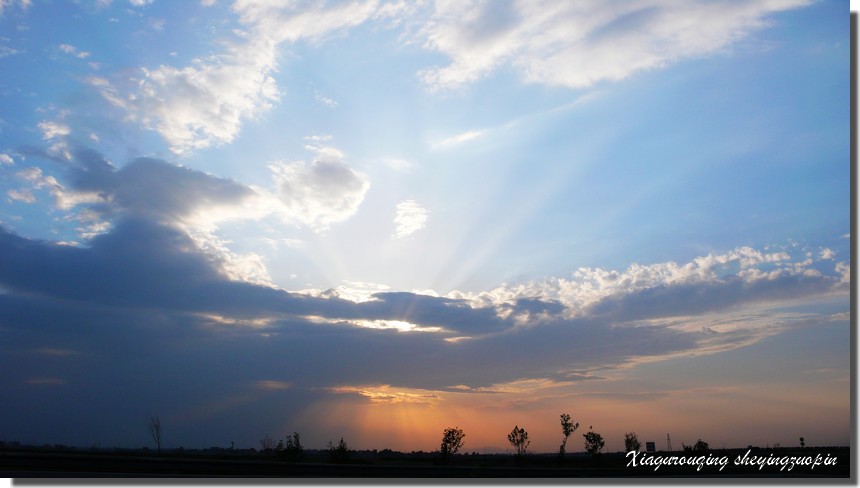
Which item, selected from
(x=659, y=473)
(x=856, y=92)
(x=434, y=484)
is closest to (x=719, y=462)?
(x=659, y=473)

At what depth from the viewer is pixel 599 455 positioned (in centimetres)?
7994

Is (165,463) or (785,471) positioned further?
(165,463)

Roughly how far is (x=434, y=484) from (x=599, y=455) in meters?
57.1

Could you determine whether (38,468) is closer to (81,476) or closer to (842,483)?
(81,476)

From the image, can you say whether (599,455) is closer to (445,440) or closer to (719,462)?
(445,440)

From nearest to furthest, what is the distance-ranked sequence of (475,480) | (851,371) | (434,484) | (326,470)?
(851,371), (434,484), (475,480), (326,470)

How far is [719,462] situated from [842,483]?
11766 mm

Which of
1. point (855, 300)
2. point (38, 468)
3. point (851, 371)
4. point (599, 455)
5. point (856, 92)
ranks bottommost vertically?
point (599, 455)

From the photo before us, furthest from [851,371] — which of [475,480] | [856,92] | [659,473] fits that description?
[475,480]

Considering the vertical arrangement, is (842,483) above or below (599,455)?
above

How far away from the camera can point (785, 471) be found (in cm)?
3962

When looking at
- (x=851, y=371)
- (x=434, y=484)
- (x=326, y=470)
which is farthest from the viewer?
(x=326, y=470)

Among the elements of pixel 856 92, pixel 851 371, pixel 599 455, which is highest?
pixel 856 92

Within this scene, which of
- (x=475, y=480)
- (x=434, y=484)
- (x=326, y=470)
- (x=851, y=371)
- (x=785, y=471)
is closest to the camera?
(x=851, y=371)
